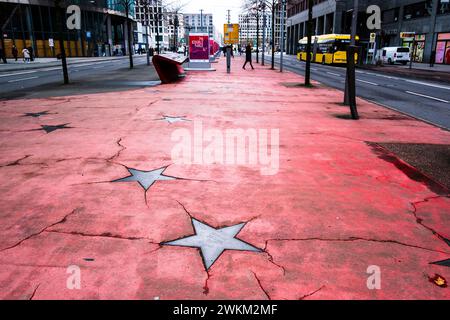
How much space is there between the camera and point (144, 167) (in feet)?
18.2

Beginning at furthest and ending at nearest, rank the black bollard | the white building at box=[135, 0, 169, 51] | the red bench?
the white building at box=[135, 0, 169, 51], the red bench, the black bollard

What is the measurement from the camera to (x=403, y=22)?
4772 cm

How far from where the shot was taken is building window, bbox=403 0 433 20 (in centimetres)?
4154

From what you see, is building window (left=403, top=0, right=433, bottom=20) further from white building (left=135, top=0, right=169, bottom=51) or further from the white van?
white building (left=135, top=0, right=169, bottom=51)

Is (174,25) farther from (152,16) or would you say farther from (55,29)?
(152,16)

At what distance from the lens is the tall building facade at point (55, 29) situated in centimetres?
4863

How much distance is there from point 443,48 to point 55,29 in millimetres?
53070

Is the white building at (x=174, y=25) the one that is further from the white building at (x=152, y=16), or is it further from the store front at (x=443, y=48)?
the store front at (x=443, y=48)

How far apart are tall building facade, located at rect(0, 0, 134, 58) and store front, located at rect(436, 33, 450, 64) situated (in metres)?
37.4

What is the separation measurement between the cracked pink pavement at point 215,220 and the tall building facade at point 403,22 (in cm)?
2745

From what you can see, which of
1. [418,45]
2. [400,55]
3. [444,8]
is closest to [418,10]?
[418,45]

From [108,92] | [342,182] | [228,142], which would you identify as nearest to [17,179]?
[228,142]

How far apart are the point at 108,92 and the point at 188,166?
420 inches

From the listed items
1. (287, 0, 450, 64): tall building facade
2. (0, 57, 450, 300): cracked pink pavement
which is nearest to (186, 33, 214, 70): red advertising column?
(287, 0, 450, 64): tall building facade
